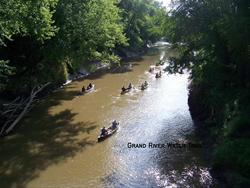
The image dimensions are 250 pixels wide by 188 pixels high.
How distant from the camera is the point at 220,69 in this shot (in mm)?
21578

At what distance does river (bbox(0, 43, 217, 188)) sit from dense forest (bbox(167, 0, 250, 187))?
5.39ft

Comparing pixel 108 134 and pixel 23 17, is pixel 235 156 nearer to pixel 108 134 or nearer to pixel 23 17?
pixel 108 134

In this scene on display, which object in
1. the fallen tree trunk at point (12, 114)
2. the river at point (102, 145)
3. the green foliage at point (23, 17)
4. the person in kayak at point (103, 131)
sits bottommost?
the river at point (102, 145)

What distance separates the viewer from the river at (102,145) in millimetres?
18641

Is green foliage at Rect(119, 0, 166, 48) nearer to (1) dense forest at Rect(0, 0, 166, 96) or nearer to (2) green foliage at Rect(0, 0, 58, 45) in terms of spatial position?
(1) dense forest at Rect(0, 0, 166, 96)

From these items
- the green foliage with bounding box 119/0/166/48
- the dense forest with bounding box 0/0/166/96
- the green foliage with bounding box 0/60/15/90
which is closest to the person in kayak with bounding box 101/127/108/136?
the green foliage with bounding box 0/60/15/90

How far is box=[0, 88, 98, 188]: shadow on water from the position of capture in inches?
772

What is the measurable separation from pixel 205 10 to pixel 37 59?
46.3 feet

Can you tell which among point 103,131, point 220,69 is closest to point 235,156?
point 220,69

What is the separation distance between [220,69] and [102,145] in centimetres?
803

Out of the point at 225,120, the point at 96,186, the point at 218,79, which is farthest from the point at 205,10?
the point at 96,186

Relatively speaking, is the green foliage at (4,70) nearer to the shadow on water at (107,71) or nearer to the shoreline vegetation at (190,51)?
the shoreline vegetation at (190,51)

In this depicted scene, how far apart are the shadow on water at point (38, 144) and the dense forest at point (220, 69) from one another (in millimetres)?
7447

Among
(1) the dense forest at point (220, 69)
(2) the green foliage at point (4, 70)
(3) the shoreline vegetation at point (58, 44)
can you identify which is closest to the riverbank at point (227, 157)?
(1) the dense forest at point (220, 69)
